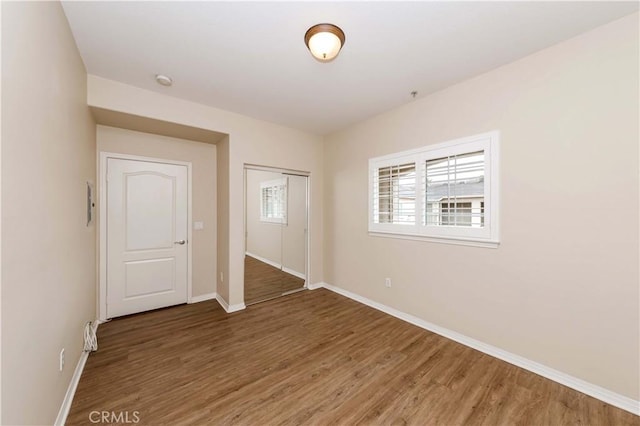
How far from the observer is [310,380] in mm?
2012

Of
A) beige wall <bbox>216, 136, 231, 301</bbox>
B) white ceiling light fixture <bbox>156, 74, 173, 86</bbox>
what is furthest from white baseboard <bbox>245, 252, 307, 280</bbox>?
white ceiling light fixture <bbox>156, 74, 173, 86</bbox>

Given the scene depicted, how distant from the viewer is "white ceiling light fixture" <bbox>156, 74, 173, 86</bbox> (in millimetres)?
2463

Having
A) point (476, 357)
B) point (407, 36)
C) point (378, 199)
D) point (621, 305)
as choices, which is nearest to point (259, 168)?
point (378, 199)

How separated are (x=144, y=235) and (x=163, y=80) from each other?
6.52ft

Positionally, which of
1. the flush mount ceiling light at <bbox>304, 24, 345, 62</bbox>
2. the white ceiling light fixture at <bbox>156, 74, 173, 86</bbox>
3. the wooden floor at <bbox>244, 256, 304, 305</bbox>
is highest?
the white ceiling light fixture at <bbox>156, 74, 173, 86</bbox>

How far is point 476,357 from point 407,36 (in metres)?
2.86

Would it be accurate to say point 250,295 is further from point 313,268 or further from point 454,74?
point 454,74

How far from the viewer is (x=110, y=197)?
3102 mm

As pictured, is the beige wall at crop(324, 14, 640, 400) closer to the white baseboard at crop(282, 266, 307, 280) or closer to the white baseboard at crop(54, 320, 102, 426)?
the white baseboard at crop(282, 266, 307, 280)

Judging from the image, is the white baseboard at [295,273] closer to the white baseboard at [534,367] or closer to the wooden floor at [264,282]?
the wooden floor at [264,282]

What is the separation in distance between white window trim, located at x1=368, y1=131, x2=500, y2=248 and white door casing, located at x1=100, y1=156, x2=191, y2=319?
2834mm

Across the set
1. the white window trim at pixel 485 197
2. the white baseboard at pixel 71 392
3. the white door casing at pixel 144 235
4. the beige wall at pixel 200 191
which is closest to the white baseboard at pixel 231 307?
the beige wall at pixel 200 191

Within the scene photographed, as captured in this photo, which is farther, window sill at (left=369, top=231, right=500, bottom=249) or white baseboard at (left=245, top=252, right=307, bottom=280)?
white baseboard at (left=245, top=252, right=307, bottom=280)

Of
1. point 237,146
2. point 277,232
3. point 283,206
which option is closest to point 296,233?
point 277,232
